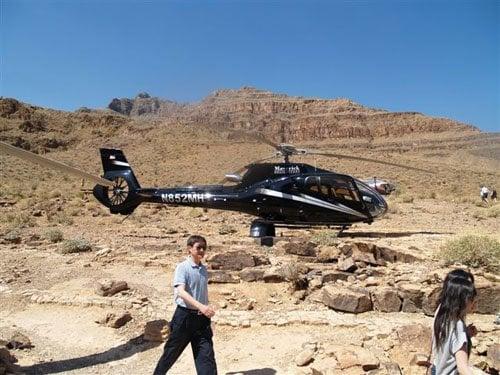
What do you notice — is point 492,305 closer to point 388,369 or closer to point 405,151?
point 388,369

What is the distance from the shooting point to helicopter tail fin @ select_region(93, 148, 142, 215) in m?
17.0

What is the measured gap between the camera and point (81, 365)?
6.70 metres

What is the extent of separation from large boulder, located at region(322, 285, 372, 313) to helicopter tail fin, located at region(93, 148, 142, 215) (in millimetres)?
10204

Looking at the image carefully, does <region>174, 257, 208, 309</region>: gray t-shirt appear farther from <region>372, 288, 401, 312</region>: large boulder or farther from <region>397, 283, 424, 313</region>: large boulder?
<region>397, 283, 424, 313</region>: large boulder

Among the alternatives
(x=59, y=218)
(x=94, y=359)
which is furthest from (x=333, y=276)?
(x=59, y=218)

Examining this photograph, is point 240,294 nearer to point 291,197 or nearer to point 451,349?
point 451,349

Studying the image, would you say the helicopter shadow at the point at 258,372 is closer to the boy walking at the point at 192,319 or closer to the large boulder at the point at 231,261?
the boy walking at the point at 192,319

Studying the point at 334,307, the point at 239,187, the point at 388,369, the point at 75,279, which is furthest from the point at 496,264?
the point at 75,279

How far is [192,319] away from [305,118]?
13037cm

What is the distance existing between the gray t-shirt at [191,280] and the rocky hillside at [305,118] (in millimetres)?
95421

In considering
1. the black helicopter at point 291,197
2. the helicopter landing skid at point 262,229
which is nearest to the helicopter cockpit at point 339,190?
the black helicopter at point 291,197

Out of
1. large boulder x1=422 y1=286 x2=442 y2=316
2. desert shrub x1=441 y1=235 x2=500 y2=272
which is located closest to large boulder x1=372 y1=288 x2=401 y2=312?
large boulder x1=422 y1=286 x2=442 y2=316

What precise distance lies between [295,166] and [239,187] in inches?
72.8

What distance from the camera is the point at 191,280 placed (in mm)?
5297
